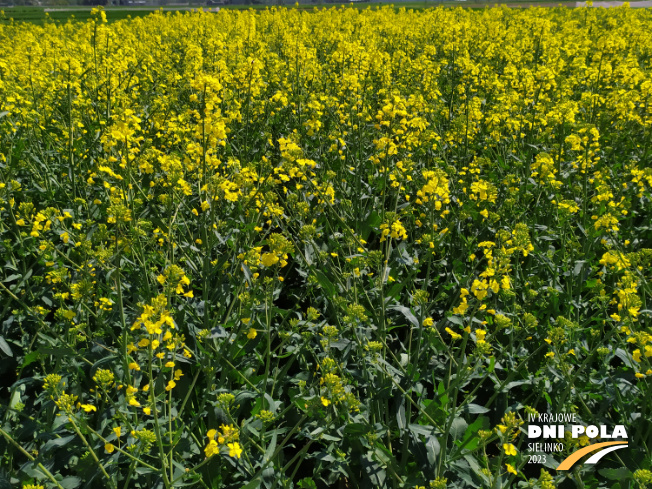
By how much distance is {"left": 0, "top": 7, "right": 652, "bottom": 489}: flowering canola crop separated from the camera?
2209 millimetres

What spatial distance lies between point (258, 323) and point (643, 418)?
1.90 metres

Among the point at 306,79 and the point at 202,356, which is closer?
the point at 202,356

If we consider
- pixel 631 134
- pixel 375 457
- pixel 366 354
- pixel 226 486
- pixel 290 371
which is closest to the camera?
pixel 375 457

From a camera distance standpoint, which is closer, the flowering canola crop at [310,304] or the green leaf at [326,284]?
the flowering canola crop at [310,304]

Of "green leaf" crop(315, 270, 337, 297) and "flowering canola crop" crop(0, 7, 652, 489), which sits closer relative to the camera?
"flowering canola crop" crop(0, 7, 652, 489)

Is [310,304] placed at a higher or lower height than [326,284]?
lower

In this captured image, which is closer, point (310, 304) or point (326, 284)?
point (326, 284)

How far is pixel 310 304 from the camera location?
3.51 metres

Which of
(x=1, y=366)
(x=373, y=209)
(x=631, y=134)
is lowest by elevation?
(x=1, y=366)

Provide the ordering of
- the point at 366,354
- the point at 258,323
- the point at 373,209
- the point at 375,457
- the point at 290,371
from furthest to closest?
1. the point at 373,209
2. the point at 290,371
3. the point at 258,323
4. the point at 366,354
5. the point at 375,457

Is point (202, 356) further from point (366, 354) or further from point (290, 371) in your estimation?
point (366, 354)

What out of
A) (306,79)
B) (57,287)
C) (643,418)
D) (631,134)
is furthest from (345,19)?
(643,418)

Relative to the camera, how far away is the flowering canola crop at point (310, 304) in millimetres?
2209

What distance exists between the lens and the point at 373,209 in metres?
3.97
